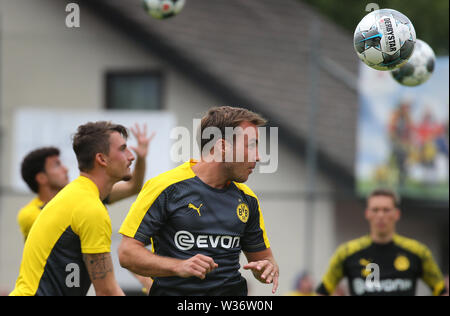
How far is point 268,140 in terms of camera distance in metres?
12.5

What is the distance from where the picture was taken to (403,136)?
11.5 meters

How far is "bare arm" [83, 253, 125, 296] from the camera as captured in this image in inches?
194

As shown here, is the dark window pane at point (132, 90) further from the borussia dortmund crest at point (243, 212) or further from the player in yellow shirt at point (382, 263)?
the borussia dortmund crest at point (243, 212)

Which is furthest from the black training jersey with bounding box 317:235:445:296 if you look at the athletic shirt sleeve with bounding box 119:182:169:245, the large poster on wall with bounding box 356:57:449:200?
the large poster on wall with bounding box 356:57:449:200

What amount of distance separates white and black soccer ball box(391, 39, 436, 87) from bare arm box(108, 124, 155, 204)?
2454mm

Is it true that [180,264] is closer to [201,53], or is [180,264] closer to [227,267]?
[227,267]

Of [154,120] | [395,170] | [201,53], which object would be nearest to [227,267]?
[395,170]

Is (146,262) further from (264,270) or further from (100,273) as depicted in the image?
(264,270)

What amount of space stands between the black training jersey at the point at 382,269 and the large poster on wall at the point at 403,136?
146 inches

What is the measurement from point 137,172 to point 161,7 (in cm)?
284

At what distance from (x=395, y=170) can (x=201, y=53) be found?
14.1ft

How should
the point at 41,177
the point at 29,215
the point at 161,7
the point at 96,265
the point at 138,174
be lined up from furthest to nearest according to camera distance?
the point at 161,7, the point at 41,177, the point at 29,215, the point at 138,174, the point at 96,265

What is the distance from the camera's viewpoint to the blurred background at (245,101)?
38.4 feet

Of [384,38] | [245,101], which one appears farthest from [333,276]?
[245,101]
